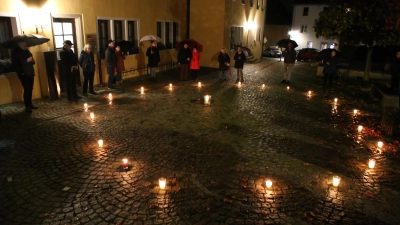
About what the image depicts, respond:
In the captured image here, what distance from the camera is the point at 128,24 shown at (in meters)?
14.9

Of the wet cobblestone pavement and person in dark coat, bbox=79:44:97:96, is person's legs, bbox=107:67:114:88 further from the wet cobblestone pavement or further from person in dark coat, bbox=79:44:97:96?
the wet cobblestone pavement

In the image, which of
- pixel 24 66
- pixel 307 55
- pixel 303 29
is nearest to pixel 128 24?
pixel 24 66

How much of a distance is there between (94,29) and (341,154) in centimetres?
1063

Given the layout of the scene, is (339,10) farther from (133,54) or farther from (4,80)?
(4,80)

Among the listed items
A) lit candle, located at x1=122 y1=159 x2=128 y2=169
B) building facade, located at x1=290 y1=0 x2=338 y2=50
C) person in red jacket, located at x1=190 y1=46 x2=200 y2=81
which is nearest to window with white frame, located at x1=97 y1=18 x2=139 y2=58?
person in red jacket, located at x1=190 y1=46 x2=200 y2=81

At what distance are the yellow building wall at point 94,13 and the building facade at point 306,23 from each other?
32394mm

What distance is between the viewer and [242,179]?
5.32 m

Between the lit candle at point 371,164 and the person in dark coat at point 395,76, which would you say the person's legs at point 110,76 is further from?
the person in dark coat at point 395,76

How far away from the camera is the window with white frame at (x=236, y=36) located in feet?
72.7

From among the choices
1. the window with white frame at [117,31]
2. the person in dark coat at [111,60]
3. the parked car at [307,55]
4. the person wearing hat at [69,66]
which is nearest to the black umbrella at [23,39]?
the person wearing hat at [69,66]

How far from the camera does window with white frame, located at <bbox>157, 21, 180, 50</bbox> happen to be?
17.7m

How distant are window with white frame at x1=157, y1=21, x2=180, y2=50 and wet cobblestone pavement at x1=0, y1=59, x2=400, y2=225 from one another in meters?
8.58

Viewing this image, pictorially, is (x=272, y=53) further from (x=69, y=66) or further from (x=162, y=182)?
(x=162, y=182)

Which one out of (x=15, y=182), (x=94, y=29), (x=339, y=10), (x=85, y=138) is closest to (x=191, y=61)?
(x=94, y=29)
